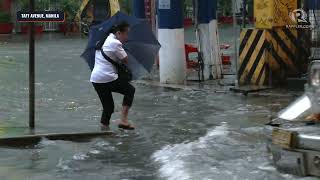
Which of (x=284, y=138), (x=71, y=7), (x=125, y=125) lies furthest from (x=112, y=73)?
(x=71, y=7)

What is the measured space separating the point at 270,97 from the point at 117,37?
4.57 meters

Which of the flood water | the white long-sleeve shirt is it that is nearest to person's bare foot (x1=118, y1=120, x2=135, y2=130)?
the flood water

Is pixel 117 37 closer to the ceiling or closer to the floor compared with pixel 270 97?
closer to the ceiling

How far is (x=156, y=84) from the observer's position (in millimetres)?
16484

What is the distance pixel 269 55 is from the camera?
48.4 ft

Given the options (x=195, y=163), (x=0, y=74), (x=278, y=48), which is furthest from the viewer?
(x=0, y=74)

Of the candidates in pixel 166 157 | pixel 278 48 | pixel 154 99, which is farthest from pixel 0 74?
pixel 166 157

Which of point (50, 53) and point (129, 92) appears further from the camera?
point (50, 53)

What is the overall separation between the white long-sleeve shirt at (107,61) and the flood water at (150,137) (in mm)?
828

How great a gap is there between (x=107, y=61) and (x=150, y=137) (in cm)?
131

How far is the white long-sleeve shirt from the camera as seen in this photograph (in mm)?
9953

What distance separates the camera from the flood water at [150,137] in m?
7.61

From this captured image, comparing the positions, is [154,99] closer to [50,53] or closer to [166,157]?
[166,157]

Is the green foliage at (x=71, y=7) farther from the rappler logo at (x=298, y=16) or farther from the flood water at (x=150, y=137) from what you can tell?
the rappler logo at (x=298, y=16)
